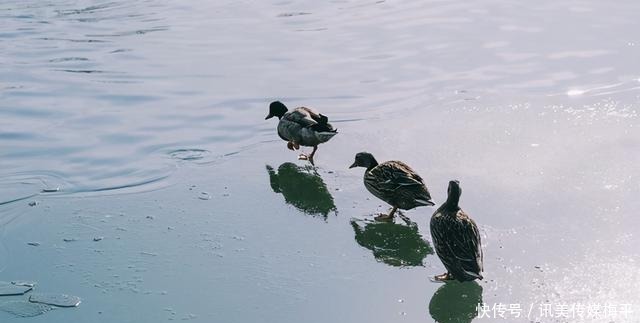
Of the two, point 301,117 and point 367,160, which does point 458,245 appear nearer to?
point 367,160

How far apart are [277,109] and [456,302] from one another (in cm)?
445

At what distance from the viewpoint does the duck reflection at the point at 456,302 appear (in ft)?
19.0

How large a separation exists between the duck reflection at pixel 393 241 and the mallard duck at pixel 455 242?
38cm

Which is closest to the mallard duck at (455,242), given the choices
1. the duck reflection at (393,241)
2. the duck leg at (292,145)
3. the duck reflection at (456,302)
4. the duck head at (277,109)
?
the duck reflection at (456,302)

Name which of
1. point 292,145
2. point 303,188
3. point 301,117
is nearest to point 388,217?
point 303,188

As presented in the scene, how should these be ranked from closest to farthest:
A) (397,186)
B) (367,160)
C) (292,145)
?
(397,186), (367,160), (292,145)

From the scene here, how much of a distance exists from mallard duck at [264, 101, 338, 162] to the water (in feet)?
0.68

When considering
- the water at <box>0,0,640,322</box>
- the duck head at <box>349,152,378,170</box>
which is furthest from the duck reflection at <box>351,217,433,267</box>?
the duck head at <box>349,152,378,170</box>

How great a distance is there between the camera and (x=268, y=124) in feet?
33.6

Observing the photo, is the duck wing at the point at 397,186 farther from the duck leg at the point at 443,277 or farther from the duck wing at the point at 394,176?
the duck leg at the point at 443,277

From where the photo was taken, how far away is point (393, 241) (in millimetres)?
7078

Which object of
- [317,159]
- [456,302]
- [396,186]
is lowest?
[317,159]

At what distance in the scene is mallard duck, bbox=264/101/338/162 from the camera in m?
8.84

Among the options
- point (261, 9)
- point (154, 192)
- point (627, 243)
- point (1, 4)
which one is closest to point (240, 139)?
point (154, 192)
